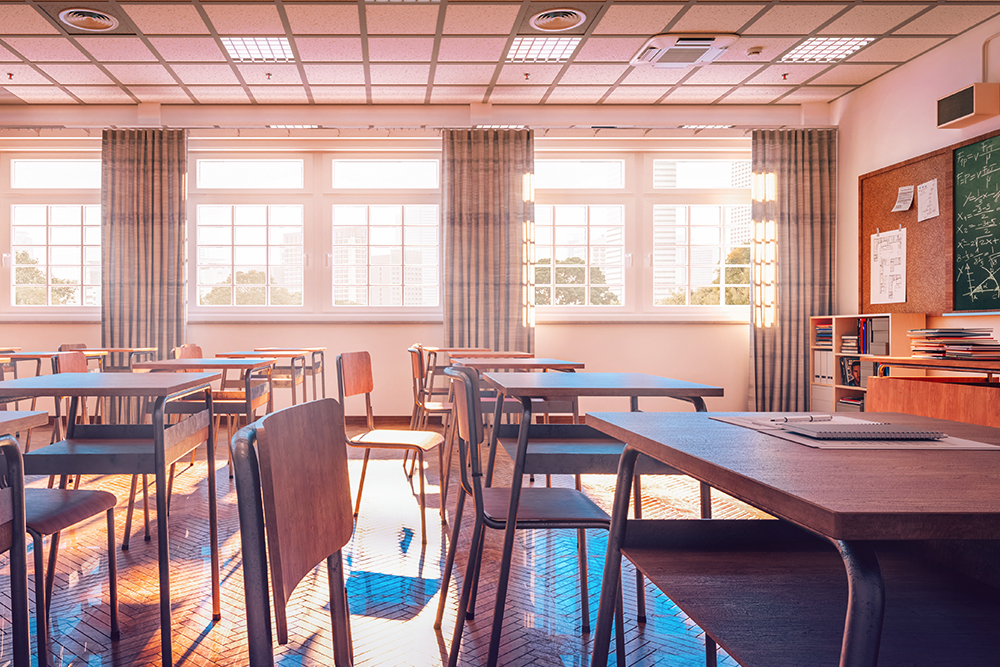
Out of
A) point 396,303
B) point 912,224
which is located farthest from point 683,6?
point 396,303

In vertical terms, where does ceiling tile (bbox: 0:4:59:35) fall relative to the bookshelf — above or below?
above

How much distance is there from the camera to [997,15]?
14.4 feet

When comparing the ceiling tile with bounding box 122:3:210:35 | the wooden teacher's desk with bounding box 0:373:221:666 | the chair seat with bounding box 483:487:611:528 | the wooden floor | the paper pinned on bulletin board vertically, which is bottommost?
the wooden floor

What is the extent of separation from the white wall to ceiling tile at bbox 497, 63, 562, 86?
2960mm

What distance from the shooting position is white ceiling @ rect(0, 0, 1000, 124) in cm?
428

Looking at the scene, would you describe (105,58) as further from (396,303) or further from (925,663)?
(925,663)

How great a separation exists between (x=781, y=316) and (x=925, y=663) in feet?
20.2

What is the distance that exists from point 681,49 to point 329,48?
2803 mm

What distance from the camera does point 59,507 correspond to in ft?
5.10

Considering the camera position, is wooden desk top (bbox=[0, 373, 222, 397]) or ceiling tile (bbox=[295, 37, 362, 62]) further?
ceiling tile (bbox=[295, 37, 362, 62])

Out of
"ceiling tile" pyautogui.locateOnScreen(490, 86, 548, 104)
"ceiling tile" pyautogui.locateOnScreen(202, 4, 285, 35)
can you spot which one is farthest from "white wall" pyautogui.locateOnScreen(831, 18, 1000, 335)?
→ "ceiling tile" pyautogui.locateOnScreen(202, 4, 285, 35)

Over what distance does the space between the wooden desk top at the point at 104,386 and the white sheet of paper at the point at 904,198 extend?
5.54 m

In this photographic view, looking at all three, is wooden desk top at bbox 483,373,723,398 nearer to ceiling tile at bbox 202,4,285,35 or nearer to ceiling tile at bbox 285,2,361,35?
ceiling tile at bbox 285,2,361,35

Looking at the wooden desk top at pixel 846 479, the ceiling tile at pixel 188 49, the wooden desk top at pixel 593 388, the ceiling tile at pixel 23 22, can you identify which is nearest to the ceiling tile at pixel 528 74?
the ceiling tile at pixel 188 49
